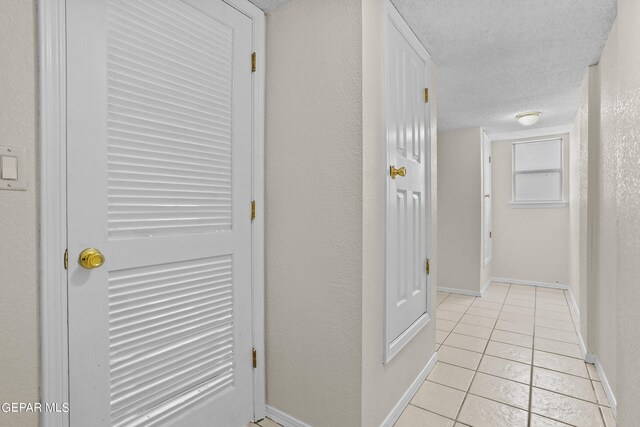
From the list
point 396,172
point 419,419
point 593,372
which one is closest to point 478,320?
point 593,372

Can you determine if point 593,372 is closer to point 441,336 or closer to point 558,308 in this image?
point 441,336

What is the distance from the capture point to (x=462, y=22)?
1954 mm

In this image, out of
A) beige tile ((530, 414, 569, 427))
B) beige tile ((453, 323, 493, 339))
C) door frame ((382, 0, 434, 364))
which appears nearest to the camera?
door frame ((382, 0, 434, 364))

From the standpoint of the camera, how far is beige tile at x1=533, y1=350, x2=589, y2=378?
233 centimetres

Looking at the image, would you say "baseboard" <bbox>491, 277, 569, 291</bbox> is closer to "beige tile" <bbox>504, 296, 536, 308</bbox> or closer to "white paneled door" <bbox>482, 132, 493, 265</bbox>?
"white paneled door" <bbox>482, 132, 493, 265</bbox>

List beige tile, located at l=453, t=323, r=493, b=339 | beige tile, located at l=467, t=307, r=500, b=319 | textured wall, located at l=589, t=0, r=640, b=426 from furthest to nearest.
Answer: beige tile, located at l=467, t=307, r=500, b=319 → beige tile, located at l=453, t=323, r=493, b=339 → textured wall, located at l=589, t=0, r=640, b=426

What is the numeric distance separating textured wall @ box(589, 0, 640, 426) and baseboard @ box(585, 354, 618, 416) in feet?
0.19

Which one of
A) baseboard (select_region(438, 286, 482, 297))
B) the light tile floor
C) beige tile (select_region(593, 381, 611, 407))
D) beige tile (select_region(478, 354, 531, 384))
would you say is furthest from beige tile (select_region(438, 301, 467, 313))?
beige tile (select_region(593, 381, 611, 407))

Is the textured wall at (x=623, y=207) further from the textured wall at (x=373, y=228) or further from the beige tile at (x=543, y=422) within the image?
the textured wall at (x=373, y=228)

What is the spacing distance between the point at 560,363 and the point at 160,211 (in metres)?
2.99

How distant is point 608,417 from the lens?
1825 mm

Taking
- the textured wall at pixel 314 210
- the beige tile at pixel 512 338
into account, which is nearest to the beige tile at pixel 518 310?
the beige tile at pixel 512 338

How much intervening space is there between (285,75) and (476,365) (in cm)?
244

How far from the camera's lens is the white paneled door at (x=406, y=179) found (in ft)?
5.61
